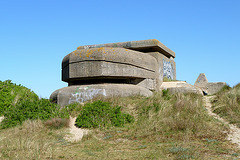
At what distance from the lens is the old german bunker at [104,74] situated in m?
8.54

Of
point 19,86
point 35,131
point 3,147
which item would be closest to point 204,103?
point 35,131

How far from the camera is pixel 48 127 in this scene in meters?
6.61

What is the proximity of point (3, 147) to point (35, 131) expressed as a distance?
1894mm

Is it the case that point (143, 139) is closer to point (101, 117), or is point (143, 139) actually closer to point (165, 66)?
point (101, 117)

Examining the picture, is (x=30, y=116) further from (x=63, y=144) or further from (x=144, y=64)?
(x=144, y=64)

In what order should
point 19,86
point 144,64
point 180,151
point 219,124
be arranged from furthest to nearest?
point 19,86
point 144,64
point 219,124
point 180,151

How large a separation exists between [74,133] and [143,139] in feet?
5.98

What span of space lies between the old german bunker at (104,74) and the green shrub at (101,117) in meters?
1.49

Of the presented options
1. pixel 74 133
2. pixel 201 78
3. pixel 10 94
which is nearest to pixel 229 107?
pixel 74 133

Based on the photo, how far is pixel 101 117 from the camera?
6.62 meters

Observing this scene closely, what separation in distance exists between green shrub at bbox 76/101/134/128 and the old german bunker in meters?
1.49

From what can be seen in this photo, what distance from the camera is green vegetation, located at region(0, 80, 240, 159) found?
4.24 m

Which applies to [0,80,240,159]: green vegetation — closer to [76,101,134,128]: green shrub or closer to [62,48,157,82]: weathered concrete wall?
[76,101,134,128]: green shrub

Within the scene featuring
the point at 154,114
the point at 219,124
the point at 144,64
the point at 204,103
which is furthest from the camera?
the point at 144,64
